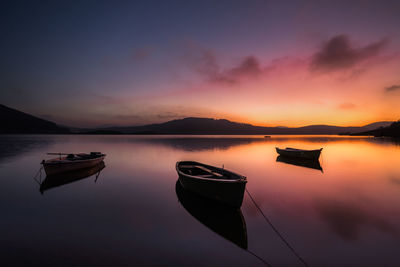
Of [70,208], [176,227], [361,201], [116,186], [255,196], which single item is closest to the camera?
[176,227]

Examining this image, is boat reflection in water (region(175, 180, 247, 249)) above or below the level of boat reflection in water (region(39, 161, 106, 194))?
below

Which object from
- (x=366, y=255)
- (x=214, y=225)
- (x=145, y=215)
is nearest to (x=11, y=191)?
(x=145, y=215)

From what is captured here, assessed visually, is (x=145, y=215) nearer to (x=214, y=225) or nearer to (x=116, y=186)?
(x=214, y=225)

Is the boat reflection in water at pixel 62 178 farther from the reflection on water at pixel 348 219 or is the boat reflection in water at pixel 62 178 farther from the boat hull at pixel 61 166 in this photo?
the reflection on water at pixel 348 219

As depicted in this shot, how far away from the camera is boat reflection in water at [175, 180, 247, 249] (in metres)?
7.04

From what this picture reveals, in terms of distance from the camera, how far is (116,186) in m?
14.2

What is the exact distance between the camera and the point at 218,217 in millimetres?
8516

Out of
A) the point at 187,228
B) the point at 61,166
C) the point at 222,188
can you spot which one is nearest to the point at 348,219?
the point at 222,188

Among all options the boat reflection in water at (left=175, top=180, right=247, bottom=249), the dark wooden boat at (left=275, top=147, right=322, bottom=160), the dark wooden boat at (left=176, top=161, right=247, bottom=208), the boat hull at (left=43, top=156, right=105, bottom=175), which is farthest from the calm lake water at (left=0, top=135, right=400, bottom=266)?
the dark wooden boat at (left=275, top=147, right=322, bottom=160)

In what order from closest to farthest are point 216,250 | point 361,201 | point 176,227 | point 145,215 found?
point 216,250, point 176,227, point 145,215, point 361,201

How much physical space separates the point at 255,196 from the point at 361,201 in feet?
22.0

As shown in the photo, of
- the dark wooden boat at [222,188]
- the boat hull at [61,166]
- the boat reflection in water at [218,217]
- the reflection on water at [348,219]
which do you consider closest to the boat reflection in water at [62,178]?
the boat hull at [61,166]

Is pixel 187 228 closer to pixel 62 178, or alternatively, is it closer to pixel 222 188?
pixel 222 188

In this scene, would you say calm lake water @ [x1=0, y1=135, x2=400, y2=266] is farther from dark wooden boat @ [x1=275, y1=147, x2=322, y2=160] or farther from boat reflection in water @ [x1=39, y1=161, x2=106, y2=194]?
dark wooden boat @ [x1=275, y1=147, x2=322, y2=160]
